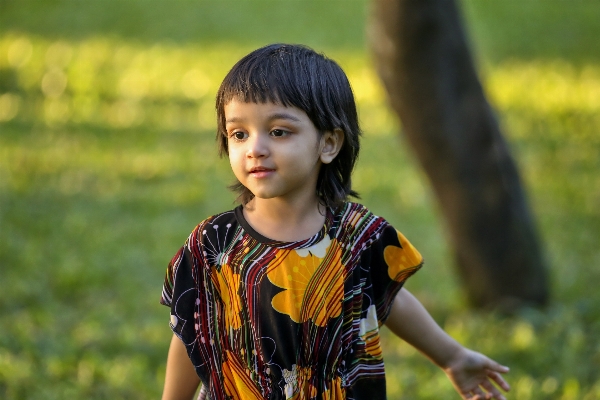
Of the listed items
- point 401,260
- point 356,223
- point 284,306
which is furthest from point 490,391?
point 284,306

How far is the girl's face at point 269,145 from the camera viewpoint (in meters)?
2.03

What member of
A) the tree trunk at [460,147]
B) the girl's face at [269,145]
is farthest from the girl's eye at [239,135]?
the tree trunk at [460,147]

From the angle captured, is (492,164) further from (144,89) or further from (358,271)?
(144,89)

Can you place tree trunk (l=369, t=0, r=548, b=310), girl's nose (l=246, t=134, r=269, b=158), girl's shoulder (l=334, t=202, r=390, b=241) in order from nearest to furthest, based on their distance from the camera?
girl's nose (l=246, t=134, r=269, b=158)
girl's shoulder (l=334, t=202, r=390, b=241)
tree trunk (l=369, t=0, r=548, b=310)

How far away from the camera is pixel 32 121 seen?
8.62m

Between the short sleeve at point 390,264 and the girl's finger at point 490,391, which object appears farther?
the girl's finger at point 490,391

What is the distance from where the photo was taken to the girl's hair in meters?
2.04

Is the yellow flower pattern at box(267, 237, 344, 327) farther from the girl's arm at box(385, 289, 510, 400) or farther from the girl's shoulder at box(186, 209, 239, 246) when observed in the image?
the girl's arm at box(385, 289, 510, 400)

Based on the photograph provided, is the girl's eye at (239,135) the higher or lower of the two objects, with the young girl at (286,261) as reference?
higher

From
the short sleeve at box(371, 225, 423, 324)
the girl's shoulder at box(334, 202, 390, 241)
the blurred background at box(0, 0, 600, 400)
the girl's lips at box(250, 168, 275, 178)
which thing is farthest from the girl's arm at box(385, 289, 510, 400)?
the blurred background at box(0, 0, 600, 400)

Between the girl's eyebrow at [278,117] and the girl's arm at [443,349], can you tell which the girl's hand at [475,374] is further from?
the girl's eyebrow at [278,117]

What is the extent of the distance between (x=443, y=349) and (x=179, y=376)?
806 mm

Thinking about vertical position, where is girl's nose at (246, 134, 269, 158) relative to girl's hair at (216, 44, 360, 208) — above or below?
below

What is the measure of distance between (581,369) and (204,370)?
261cm
